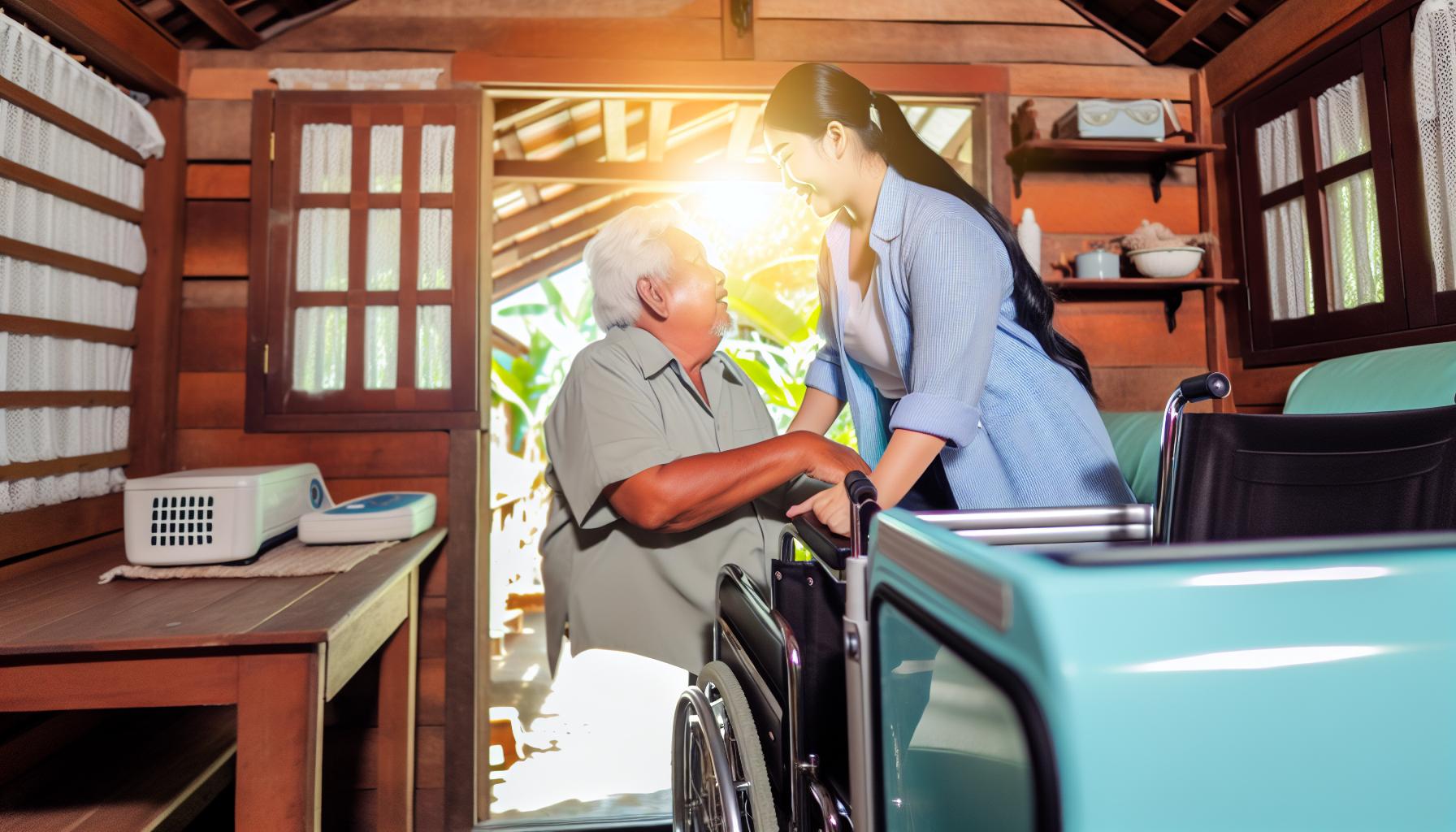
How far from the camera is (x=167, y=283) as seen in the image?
7.41 ft

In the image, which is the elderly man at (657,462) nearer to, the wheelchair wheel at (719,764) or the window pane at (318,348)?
the wheelchair wheel at (719,764)

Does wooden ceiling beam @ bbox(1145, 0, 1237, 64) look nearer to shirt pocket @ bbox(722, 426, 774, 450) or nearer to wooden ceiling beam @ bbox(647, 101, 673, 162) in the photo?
shirt pocket @ bbox(722, 426, 774, 450)

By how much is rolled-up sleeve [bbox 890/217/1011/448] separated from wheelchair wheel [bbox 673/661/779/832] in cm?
46

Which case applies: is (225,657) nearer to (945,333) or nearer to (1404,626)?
(945,333)

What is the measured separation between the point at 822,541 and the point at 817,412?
2.55 ft

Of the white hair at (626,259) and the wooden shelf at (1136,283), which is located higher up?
the wooden shelf at (1136,283)

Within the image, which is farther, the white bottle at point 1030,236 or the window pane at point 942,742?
the white bottle at point 1030,236

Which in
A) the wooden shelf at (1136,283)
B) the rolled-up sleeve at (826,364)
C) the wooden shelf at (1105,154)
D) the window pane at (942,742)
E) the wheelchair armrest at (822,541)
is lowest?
the window pane at (942,742)

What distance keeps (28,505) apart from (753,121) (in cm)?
313

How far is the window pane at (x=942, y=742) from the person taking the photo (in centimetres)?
50

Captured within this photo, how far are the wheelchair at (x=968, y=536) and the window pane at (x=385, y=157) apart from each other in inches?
Result: 71.9

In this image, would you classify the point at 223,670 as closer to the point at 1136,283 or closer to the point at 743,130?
the point at 1136,283

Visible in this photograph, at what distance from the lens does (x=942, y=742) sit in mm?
626

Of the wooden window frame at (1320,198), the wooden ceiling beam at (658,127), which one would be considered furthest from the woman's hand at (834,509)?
the wooden ceiling beam at (658,127)
